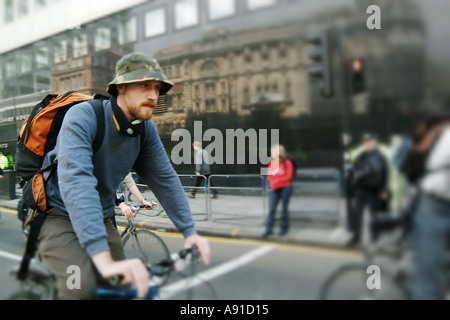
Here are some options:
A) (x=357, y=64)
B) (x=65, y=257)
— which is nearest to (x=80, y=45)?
(x=65, y=257)

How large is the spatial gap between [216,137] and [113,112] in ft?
1.57

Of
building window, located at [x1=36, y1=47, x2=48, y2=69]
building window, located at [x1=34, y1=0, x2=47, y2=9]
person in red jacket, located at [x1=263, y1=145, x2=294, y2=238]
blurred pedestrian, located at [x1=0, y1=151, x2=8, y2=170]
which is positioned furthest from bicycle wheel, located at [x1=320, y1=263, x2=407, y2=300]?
blurred pedestrian, located at [x1=0, y1=151, x2=8, y2=170]

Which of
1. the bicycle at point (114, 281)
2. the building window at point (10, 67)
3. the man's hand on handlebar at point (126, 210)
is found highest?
the building window at point (10, 67)

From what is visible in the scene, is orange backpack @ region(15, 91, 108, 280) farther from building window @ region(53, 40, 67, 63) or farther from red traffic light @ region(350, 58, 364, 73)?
red traffic light @ region(350, 58, 364, 73)

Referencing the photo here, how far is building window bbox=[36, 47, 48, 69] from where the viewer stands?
190cm

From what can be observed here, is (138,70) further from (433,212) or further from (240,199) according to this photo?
(433,212)

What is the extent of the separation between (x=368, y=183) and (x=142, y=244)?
4.12ft

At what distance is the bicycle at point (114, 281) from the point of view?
4.50 feet

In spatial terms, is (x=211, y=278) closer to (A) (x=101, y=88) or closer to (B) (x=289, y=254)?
(B) (x=289, y=254)

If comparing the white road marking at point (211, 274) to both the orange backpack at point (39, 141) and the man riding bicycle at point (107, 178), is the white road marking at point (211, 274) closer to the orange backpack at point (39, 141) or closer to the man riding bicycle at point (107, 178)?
the man riding bicycle at point (107, 178)

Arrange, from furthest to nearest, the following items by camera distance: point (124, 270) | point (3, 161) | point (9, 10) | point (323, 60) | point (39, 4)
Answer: point (3, 161)
point (9, 10)
point (39, 4)
point (124, 270)
point (323, 60)

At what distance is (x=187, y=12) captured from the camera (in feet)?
4.79

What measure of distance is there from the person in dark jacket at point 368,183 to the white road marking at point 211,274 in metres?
0.36

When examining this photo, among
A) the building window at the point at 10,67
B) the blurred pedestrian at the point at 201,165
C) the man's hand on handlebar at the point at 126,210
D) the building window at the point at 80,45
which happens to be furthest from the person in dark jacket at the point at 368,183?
the building window at the point at 10,67
